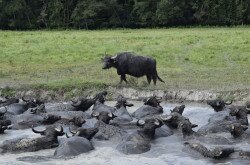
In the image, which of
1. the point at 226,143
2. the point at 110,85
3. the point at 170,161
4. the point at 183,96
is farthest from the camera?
the point at 110,85

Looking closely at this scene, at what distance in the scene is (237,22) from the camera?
185 feet

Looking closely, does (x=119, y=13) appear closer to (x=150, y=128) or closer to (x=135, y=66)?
(x=135, y=66)

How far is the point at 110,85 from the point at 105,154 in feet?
29.8

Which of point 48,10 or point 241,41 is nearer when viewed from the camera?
point 241,41

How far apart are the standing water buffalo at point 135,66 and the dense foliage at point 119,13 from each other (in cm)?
3373

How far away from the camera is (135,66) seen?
2295 centimetres

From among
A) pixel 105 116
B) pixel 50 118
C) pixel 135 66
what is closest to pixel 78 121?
pixel 105 116

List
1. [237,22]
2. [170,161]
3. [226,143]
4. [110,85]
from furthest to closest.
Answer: [237,22] < [110,85] < [226,143] < [170,161]

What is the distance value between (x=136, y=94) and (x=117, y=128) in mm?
6454

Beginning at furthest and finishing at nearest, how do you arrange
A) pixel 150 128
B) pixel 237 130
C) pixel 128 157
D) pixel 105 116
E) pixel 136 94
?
pixel 136 94
pixel 105 116
pixel 150 128
pixel 237 130
pixel 128 157

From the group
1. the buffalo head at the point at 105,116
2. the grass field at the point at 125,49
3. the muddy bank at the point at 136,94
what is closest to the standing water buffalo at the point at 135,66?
the grass field at the point at 125,49

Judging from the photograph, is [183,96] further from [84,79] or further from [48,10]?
[48,10]

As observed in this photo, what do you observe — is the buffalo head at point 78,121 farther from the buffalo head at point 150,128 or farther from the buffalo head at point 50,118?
the buffalo head at point 150,128

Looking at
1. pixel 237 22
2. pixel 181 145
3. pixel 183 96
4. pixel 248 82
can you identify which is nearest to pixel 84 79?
pixel 183 96
